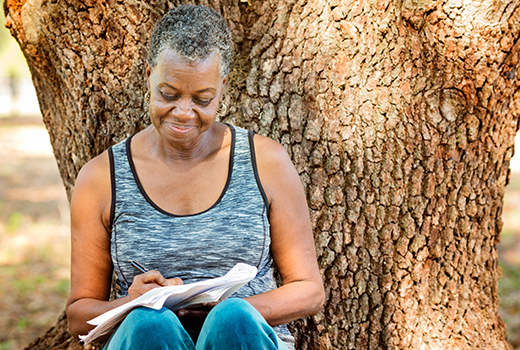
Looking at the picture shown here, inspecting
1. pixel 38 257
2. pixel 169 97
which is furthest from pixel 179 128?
pixel 38 257

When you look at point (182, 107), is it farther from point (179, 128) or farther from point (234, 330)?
point (234, 330)

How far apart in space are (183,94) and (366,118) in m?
0.97

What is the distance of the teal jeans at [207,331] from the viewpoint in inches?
66.4

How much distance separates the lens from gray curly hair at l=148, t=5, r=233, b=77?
6.57ft

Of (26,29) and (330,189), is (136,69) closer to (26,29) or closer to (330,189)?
(26,29)

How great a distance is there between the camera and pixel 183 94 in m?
2.04

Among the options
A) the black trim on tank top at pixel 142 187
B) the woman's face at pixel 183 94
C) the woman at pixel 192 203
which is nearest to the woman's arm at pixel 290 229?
the woman at pixel 192 203

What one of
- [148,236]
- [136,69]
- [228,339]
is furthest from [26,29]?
[228,339]

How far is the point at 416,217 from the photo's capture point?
8.65 feet

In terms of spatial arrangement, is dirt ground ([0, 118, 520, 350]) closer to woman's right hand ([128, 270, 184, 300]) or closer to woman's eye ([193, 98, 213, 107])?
woman's right hand ([128, 270, 184, 300])

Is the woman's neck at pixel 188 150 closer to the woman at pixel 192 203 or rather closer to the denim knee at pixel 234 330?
the woman at pixel 192 203

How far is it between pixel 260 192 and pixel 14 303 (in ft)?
12.0

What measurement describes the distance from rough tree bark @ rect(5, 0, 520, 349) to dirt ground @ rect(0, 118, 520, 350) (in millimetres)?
1929

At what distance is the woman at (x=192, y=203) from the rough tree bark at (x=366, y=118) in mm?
431
